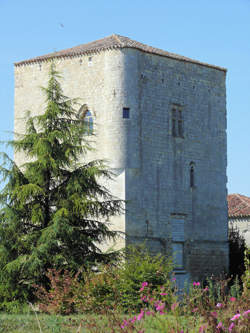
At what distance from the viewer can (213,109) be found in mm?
29266

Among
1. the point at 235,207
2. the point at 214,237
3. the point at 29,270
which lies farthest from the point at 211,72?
the point at 29,270

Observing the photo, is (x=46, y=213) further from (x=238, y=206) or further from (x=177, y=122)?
(x=238, y=206)

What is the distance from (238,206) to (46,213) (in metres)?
21.8

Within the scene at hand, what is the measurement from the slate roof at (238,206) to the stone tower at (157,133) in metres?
8.21

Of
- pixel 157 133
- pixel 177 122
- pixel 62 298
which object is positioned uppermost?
pixel 177 122

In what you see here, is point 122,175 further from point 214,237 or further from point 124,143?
point 214,237

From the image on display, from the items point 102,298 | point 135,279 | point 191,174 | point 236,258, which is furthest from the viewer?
point 236,258

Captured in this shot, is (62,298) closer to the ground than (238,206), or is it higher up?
closer to the ground

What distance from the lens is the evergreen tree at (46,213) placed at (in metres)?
17.5

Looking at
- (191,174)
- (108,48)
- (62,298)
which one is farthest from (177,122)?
(62,298)

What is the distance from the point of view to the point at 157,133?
1049 inches

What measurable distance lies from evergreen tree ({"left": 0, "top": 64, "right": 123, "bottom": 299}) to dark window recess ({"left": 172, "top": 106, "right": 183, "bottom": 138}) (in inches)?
354

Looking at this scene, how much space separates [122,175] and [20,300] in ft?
28.7

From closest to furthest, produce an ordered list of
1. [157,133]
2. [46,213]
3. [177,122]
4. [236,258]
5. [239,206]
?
[46,213], [157,133], [177,122], [236,258], [239,206]
